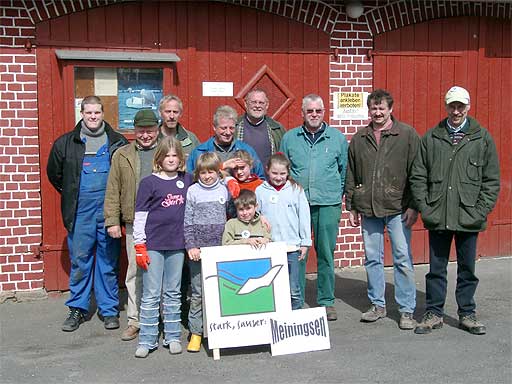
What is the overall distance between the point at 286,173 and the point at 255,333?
48.5 inches

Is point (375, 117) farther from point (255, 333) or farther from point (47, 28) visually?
point (47, 28)

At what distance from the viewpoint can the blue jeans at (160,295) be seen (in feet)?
16.3

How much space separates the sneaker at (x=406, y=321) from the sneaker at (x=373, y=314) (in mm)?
230

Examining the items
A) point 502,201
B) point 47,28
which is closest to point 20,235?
point 47,28

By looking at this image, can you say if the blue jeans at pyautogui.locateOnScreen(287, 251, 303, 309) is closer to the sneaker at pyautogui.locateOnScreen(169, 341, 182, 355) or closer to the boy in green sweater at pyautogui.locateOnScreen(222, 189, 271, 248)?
the boy in green sweater at pyautogui.locateOnScreen(222, 189, 271, 248)

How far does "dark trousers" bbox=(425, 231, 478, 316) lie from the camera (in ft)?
17.7

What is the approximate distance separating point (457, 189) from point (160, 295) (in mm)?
2432

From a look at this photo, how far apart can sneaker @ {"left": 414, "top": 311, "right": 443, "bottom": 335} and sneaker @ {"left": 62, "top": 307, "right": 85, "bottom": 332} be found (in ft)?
9.23

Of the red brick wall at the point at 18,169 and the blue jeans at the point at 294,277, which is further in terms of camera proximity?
the red brick wall at the point at 18,169

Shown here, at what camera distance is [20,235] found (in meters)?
6.42

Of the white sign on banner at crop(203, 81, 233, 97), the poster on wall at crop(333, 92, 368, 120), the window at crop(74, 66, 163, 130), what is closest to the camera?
the window at crop(74, 66, 163, 130)

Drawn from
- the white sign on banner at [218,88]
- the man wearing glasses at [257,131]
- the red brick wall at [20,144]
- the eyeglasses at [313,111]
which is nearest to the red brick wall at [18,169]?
the red brick wall at [20,144]

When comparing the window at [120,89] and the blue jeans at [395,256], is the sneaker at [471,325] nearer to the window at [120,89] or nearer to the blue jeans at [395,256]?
the blue jeans at [395,256]

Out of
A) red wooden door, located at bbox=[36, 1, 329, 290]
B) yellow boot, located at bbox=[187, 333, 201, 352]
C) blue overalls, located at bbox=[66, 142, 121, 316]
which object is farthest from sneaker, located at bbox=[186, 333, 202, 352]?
red wooden door, located at bbox=[36, 1, 329, 290]
